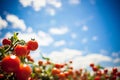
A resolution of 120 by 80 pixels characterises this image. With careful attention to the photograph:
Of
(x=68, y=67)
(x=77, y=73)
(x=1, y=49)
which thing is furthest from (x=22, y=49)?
(x=77, y=73)

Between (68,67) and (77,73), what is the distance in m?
1.34

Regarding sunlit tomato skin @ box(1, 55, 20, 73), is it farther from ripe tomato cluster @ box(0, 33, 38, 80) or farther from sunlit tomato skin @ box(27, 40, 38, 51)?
sunlit tomato skin @ box(27, 40, 38, 51)

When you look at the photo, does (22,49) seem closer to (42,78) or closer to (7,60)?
(7,60)

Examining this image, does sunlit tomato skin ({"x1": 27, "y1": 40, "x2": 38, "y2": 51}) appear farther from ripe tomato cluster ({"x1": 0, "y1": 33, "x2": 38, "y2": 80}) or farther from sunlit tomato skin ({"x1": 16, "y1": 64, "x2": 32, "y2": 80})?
sunlit tomato skin ({"x1": 16, "y1": 64, "x2": 32, "y2": 80})

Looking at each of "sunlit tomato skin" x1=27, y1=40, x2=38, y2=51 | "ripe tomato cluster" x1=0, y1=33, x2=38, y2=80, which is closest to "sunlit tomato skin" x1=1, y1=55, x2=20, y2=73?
"ripe tomato cluster" x1=0, y1=33, x2=38, y2=80

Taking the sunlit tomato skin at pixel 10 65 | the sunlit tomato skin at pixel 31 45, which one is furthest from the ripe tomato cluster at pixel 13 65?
the sunlit tomato skin at pixel 31 45

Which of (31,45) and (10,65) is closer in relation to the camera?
(10,65)

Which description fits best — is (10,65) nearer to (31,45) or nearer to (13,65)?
(13,65)

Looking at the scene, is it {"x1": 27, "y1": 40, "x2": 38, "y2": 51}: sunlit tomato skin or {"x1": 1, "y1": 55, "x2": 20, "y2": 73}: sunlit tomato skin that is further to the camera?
{"x1": 27, "y1": 40, "x2": 38, "y2": 51}: sunlit tomato skin

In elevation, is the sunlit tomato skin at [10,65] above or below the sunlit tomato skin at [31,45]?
below

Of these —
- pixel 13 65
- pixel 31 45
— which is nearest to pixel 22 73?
pixel 13 65

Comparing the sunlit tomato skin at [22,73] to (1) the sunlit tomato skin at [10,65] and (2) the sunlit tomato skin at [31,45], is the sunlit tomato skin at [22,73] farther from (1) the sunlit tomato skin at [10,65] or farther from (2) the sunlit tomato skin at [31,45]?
(2) the sunlit tomato skin at [31,45]

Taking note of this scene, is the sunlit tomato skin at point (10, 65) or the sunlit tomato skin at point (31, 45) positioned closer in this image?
the sunlit tomato skin at point (10, 65)

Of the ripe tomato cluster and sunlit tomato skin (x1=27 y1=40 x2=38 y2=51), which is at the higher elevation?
sunlit tomato skin (x1=27 y1=40 x2=38 y2=51)
